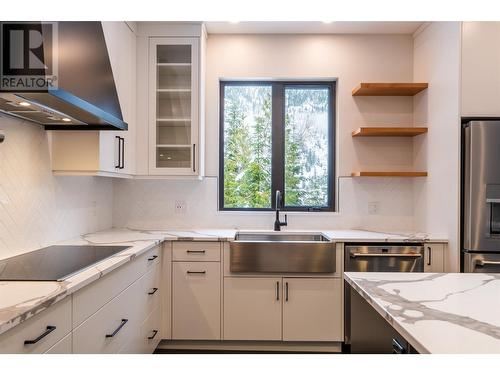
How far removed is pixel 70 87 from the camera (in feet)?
5.20

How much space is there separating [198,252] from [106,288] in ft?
3.22

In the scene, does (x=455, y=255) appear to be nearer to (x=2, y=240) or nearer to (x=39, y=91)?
(x=39, y=91)

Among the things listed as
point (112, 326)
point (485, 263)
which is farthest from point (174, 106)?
point (485, 263)

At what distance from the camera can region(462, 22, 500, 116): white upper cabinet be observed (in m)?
2.30

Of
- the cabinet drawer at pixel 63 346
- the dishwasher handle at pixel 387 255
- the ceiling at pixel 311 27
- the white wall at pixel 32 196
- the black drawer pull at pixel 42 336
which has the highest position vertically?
the ceiling at pixel 311 27

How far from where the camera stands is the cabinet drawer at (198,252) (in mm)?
2539

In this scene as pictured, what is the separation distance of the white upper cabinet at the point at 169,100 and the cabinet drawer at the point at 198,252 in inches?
24.6

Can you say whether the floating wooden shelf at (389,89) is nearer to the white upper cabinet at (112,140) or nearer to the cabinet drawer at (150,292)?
the white upper cabinet at (112,140)

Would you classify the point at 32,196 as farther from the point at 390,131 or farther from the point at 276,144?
the point at 390,131

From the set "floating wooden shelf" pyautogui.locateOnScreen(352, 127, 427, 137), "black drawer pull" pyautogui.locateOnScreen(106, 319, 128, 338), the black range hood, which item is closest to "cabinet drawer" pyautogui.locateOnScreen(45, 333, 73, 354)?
"black drawer pull" pyautogui.locateOnScreen(106, 319, 128, 338)

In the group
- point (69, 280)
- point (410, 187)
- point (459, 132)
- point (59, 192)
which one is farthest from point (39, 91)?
point (410, 187)

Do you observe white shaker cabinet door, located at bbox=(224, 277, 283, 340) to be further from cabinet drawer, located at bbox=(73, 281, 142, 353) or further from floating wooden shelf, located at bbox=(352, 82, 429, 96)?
floating wooden shelf, located at bbox=(352, 82, 429, 96)

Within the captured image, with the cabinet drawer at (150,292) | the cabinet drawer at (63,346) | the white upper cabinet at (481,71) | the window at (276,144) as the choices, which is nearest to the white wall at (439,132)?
the white upper cabinet at (481,71)

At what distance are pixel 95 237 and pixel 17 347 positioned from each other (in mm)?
1555
